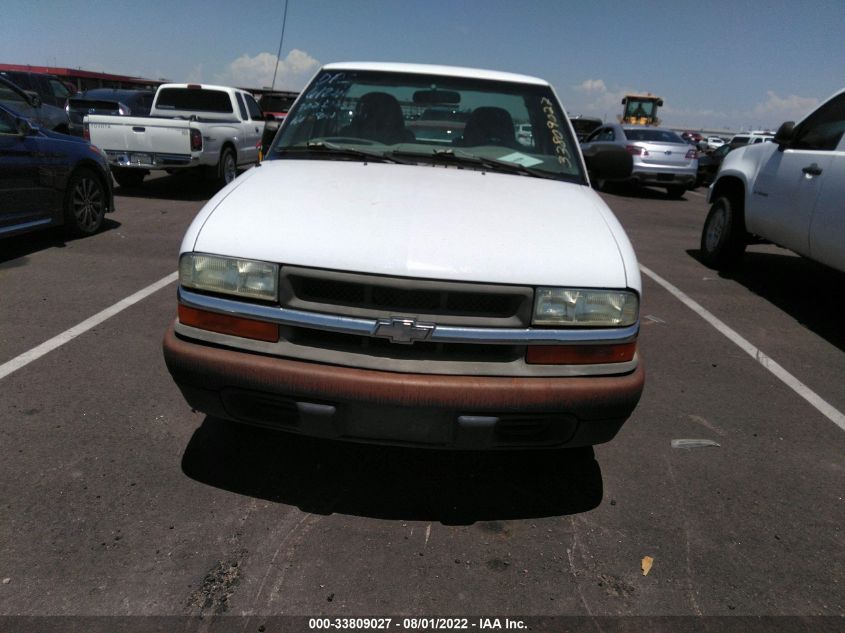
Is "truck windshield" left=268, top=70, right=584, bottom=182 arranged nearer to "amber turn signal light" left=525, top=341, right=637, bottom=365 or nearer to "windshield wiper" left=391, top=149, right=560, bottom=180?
"windshield wiper" left=391, top=149, right=560, bottom=180

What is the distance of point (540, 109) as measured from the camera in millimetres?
3883

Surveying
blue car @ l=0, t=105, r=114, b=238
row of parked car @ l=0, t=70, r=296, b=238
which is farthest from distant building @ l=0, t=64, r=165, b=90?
blue car @ l=0, t=105, r=114, b=238

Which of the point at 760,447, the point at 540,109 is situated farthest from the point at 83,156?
the point at 760,447

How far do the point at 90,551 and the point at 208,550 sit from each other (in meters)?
0.43

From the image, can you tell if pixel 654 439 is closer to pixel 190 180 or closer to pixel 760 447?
pixel 760 447

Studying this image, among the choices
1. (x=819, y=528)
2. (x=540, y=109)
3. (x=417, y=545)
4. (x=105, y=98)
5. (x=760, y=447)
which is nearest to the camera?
(x=417, y=545)

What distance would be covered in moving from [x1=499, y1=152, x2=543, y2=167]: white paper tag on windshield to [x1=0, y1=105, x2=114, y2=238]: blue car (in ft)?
16.2

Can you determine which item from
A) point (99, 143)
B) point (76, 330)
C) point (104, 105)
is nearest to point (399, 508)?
point (76, 330)

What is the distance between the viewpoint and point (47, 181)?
6598 millimetres

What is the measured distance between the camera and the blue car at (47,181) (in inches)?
240

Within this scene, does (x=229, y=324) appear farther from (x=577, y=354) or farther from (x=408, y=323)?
(x=577, y=354)

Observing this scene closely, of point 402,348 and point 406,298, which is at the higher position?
point 406,298

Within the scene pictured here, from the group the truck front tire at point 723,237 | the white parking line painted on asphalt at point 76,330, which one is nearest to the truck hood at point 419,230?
the white parking line painted on asphalt at point 76,330

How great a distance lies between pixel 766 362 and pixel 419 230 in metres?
3.47
